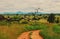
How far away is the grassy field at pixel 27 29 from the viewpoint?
2.32 metres

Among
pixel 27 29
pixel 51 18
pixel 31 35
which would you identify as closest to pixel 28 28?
pixel 27 29

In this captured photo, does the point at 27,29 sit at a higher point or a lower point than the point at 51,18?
lower

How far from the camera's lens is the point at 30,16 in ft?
8.25

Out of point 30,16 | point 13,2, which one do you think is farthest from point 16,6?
point 30,16

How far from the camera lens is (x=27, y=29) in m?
2.40

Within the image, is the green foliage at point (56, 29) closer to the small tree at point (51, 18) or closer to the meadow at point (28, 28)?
the meadow at point (28, 28)

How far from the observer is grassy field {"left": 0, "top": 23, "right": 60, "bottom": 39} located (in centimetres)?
232


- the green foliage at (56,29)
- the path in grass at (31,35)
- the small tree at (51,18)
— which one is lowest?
the path in grass at (31,35)

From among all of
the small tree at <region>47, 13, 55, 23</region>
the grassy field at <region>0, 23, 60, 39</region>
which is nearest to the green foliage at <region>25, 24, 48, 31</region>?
the grassy field at <region>0, 23, 60, 39</region>

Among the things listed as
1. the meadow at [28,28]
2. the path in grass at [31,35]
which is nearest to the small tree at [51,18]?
the meadow at [28,28]

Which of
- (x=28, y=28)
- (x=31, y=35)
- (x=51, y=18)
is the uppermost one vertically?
(x=51, y=18)

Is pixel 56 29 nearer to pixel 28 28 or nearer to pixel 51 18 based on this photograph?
pixel 51 18

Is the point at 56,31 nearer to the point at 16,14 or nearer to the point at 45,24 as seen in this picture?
the point at 45,24

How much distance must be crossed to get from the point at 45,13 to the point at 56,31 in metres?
0.40
